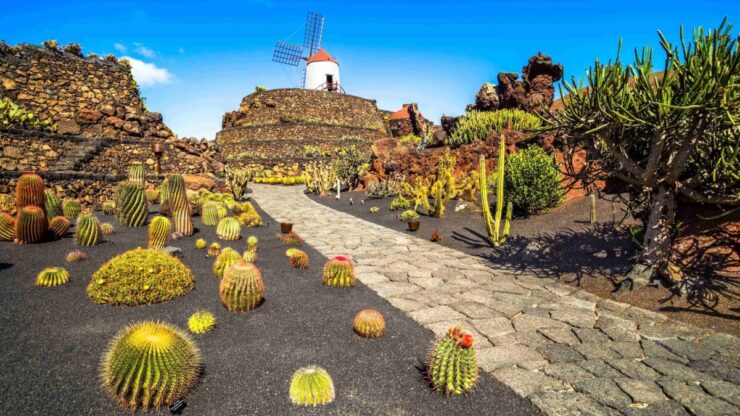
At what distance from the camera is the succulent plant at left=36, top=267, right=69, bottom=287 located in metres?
5.45

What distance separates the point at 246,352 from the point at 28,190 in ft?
26.5

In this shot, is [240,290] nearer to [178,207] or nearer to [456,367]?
[456,367]

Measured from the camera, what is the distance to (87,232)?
25.8 ft

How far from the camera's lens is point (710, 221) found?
5387mm

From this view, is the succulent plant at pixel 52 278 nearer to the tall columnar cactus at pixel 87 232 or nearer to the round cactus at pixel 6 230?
the tall columnar cactus at pixel 87 232

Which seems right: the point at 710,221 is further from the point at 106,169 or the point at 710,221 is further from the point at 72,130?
the point at 72,130

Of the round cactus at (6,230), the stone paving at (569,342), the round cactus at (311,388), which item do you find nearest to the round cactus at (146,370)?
the round cactus at (311,388)

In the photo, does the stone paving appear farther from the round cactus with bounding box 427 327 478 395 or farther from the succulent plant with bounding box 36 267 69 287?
the succulent plant with bounding box 36 267 69 287

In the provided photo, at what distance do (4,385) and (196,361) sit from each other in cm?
156

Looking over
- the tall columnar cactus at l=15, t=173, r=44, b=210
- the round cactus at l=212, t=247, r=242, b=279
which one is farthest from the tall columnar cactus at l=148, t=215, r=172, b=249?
the tall columnar cactus at l=15, t=173, r=44, b=210

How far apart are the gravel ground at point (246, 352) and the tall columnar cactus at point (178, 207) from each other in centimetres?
307

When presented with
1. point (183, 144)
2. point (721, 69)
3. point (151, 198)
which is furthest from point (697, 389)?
point (183, 144)

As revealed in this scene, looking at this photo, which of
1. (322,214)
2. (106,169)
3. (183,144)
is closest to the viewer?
(322,214)

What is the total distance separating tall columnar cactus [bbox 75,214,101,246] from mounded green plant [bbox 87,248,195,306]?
3484mm
